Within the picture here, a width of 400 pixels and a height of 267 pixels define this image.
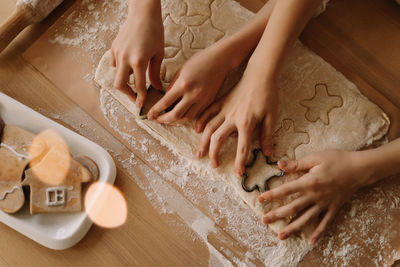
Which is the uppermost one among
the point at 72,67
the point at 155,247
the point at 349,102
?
the point at 349,102

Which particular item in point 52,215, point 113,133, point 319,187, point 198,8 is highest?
point 198,8

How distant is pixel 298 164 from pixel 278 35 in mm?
237

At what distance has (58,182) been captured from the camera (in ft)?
2.15

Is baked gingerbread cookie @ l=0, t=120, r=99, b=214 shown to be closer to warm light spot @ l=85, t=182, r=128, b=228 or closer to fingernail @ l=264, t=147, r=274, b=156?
warm light spot @ l=85, t=182, r=128, b=228

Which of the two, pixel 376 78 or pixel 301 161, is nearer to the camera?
pixel 301 161

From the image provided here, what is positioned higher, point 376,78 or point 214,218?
point 376,78

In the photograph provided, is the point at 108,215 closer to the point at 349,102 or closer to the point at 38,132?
the point at 38,132

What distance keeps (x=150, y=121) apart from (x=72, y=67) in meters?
0.22

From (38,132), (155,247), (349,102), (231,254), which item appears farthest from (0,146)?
(349,102)

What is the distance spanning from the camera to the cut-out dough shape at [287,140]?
672mm

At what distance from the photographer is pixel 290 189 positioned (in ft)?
2.07

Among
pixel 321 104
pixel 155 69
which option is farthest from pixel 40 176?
pixel 321 104

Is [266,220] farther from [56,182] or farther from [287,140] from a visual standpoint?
[56,182]

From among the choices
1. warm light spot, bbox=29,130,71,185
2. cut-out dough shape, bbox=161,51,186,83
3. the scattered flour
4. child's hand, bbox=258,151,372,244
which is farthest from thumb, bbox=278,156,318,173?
the scattered flour
